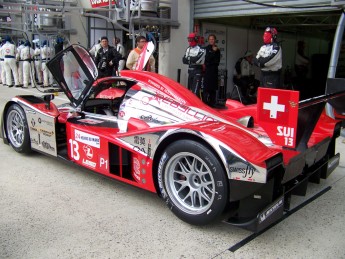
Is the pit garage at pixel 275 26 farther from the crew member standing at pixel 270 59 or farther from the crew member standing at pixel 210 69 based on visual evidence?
the crew member standing at pixel 210 69

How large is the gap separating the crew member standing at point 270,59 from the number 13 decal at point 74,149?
4239 mm

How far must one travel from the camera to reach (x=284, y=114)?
8.66 ft

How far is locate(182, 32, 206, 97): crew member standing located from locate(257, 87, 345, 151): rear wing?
5.67 m

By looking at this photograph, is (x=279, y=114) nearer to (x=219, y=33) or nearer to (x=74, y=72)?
(x=74, y=72)

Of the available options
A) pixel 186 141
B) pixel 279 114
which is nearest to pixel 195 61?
pixel 186 141

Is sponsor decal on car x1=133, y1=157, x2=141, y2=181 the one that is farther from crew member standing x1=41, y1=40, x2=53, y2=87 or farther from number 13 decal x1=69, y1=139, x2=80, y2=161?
crew member standing x1=41, y1=40, x2=53, y2=87

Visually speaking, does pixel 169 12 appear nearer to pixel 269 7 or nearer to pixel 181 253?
pixel 269 7

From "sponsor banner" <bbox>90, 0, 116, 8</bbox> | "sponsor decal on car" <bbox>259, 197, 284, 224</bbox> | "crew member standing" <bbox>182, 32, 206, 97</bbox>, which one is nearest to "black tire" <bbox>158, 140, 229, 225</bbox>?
"sponsor decal on car" <bbox>259, 197, 284, 224</bbox>

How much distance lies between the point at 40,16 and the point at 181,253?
12240 millimetres

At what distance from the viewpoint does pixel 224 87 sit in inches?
426

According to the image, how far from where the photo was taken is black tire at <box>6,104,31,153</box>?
4590 millimetres

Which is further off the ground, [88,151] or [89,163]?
[88,151]

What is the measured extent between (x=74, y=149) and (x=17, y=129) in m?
1.38

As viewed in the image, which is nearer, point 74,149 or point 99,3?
point 74,149
